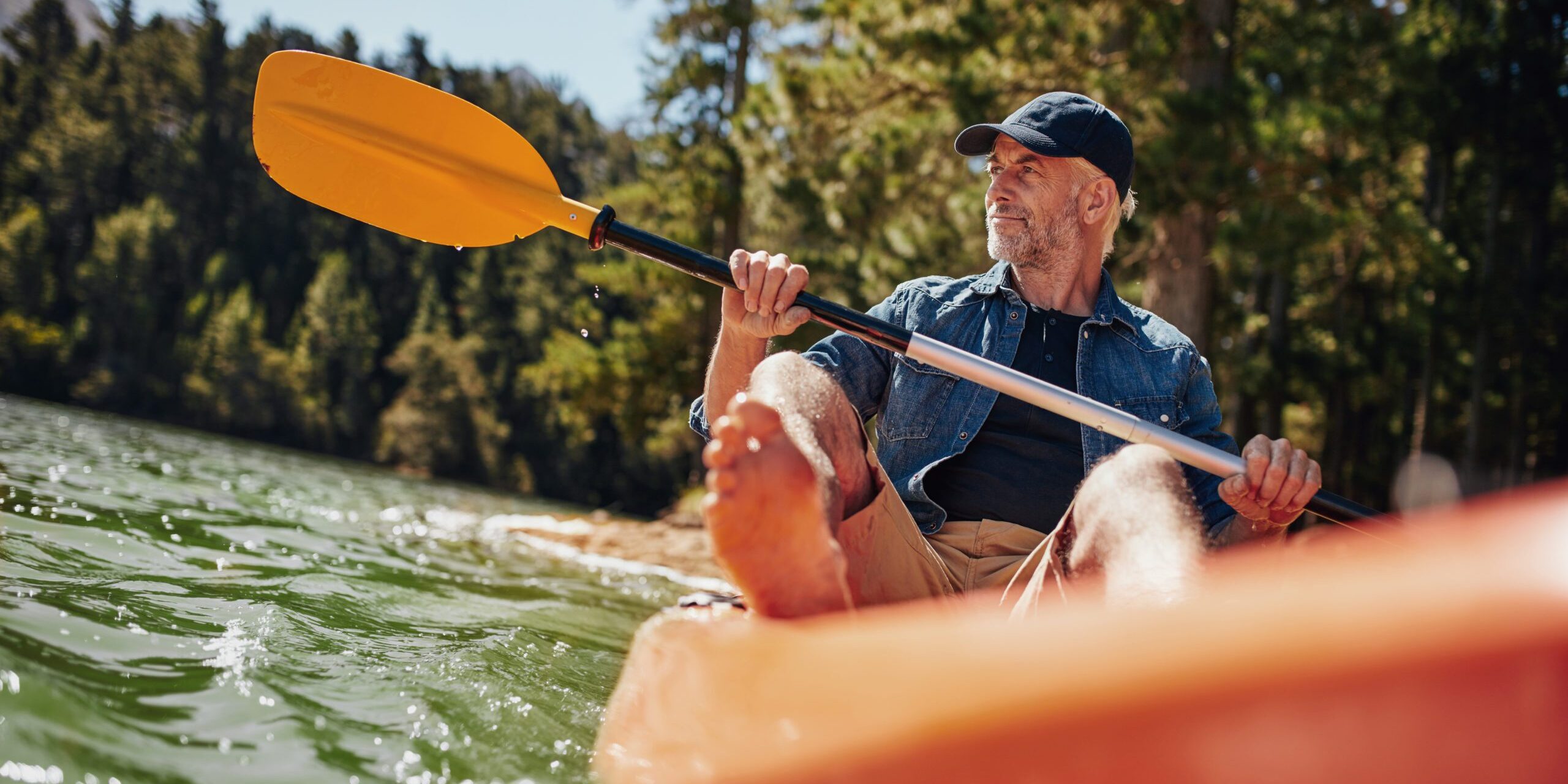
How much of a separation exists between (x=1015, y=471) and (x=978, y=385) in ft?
0.64

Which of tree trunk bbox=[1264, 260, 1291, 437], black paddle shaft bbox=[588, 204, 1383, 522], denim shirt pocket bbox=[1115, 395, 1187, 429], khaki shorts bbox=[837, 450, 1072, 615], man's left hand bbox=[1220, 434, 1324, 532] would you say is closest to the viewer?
khaki shorts bbox=[837, 450, 1072, 615]

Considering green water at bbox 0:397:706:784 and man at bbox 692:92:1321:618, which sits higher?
man at bbox 692:92:1321:618

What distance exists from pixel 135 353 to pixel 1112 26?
1592 inches

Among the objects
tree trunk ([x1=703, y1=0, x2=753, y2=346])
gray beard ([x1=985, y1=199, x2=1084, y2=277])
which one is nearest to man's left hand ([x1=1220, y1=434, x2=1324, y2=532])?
gray beard ([x1=985, y1=199, x2=1084, y2=277])

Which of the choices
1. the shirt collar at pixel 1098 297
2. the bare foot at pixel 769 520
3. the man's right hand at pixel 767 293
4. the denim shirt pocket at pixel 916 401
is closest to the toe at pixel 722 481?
the bare foot at pixel 769 520

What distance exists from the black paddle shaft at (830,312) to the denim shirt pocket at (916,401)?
13 cm

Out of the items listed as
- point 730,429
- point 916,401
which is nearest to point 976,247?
point 916,401

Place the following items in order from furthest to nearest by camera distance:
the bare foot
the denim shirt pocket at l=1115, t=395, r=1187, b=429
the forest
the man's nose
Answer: the forest
the man's nose
the denim shirt pocket at l=1115, t=395, r=1187, b=429
the bare foot

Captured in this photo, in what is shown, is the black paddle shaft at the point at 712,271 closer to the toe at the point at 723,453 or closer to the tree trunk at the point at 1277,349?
the toe at the point at 723,453

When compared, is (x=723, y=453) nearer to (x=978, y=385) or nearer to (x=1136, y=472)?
(x=1136, y=472)


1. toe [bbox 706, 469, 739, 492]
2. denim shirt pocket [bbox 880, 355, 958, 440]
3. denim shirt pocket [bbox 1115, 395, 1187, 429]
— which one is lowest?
toe [bbox 706, 469, 739, 492]

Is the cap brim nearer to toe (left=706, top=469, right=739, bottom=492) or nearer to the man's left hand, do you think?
the man's left hand

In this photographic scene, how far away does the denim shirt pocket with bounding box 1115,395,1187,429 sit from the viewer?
2328 mm

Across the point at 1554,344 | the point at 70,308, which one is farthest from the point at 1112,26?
the point at 70,308
